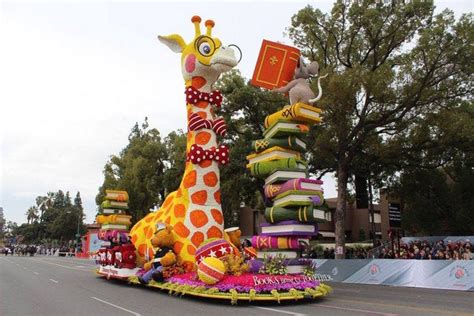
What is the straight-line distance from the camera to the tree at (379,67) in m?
23.1

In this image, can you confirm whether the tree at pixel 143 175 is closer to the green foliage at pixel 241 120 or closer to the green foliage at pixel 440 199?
the green foliage at pixel 241 120

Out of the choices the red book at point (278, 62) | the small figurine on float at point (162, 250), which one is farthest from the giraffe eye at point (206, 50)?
the small figurine on float at point (162, 250)

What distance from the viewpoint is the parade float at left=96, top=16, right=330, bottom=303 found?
12.4 m

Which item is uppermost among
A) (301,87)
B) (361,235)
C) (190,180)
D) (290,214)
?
(301,87)

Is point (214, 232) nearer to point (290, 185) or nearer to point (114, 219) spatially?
point (290, 185)

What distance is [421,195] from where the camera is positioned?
107 feet

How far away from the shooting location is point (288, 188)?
1334cm

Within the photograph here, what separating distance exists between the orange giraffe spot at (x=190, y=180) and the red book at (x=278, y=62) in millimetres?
4122

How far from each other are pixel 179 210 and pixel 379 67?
45.7 ft

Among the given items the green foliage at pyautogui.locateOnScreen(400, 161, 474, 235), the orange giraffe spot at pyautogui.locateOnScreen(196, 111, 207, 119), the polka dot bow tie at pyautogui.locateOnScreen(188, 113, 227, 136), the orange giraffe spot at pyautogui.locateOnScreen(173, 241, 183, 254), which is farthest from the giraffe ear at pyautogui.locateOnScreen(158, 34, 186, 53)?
the green foliage at pyautogui.locateOnScreen(400, 161, 474, 235)

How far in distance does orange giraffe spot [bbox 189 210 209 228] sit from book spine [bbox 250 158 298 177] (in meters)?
2.20

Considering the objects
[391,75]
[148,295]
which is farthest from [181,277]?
Answer: [391,75]

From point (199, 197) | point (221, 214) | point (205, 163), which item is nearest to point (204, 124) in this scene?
point (205, 163)

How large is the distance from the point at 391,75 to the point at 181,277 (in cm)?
1524
